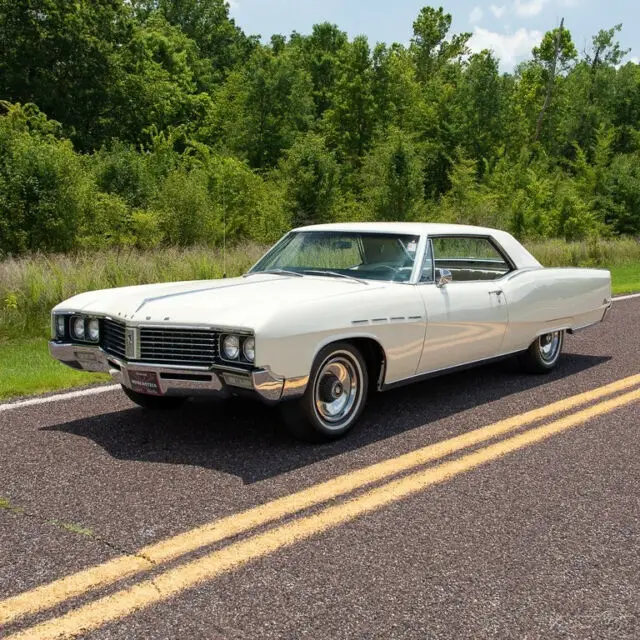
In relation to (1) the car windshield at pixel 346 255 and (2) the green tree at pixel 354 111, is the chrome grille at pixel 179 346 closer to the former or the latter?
(1) the car windshield at pixel 346 255

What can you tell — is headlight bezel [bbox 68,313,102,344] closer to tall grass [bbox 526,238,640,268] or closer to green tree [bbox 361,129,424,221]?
tall grass [bbox 526,238,640,268]

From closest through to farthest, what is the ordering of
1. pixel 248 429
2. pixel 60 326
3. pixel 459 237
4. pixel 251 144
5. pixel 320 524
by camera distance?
pixel 320 524, pixel 248 429, pixel 60 326, pixel 459 237, pixel 251 144

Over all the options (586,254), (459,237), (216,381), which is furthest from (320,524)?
(586,254)

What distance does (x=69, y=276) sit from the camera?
34.1ft

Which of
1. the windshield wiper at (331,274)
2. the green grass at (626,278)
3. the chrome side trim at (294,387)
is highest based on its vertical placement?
the windshield wiper at (331,274)

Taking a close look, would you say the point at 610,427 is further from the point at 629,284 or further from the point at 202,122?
the point at 202,122

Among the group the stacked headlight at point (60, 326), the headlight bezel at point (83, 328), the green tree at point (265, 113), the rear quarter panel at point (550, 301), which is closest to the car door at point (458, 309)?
the rear quarter panel at point (550, 301)

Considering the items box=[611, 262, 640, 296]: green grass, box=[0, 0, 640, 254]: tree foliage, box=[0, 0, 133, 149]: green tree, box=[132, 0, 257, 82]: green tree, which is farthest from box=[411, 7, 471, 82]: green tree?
box=[611, 262, 640, 296]: green grass

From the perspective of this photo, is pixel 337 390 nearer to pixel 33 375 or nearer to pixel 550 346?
pixel 550 346

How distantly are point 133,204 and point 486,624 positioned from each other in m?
22.9

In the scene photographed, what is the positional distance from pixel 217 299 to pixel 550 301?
3366 mm

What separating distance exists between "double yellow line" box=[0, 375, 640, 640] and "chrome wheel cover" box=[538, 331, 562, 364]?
167 centimetres

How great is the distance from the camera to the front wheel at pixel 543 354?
6.75 m

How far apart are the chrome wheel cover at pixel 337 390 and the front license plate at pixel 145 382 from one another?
98cm
